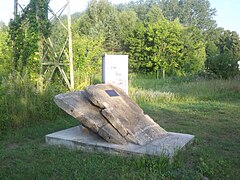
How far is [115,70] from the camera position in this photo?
7121 mm

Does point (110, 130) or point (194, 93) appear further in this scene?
point (194, 93)

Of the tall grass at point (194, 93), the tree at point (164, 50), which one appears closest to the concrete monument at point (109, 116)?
the tall grass at point (194, 93)

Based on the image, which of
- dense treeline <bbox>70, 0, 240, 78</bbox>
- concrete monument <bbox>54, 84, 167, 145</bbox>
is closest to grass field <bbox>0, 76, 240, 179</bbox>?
concrete monument <bbox>54, 84, 167, 145</bbox>

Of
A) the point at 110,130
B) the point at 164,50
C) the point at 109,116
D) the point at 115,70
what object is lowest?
the point at 110,130

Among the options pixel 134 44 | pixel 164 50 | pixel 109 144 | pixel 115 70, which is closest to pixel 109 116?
pixel 109 144

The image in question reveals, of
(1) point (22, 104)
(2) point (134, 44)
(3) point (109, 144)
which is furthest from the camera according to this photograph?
(2) point (134, 44)

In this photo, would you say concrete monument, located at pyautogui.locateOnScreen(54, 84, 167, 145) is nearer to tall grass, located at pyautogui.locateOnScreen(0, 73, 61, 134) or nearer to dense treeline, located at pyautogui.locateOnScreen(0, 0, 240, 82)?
tall grass, located at pyautogui.locateOnScreen(0, 73, 61, 134)

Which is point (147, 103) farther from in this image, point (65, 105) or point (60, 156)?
point (60, 156)

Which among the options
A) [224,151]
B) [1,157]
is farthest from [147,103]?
[1,157]

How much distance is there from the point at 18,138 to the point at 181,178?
3.05 metres

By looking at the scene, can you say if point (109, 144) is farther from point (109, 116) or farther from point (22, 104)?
point (22, 104)

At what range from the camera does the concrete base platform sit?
384cm

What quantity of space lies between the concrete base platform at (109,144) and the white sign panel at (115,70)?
2.28m

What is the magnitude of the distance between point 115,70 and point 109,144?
3.24 m
